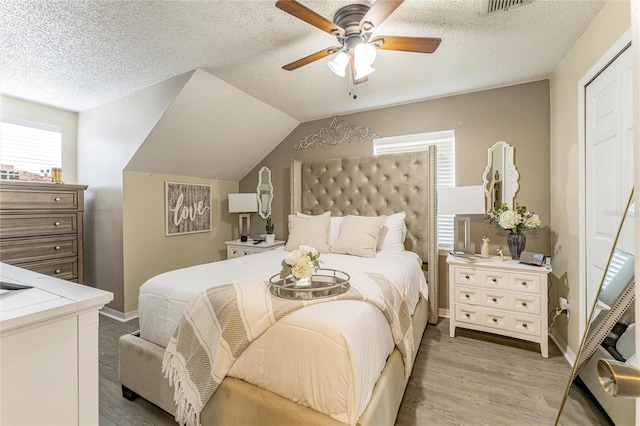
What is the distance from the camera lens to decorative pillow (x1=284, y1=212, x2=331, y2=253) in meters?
3.04

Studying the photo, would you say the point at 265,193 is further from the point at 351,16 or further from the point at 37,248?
the point at 351,16

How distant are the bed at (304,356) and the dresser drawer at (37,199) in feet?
6.96

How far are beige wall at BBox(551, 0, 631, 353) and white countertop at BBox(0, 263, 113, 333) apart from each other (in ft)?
9.91

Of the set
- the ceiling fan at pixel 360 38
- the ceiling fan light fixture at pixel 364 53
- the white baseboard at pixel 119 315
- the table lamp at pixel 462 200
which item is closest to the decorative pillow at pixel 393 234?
the table lamp at pixel 462 200

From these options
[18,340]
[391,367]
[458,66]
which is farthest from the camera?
[458,66]

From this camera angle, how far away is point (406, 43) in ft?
5.71

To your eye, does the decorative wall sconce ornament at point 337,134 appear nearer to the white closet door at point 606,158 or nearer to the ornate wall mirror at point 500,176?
the ornate wall mirror at point 500,176

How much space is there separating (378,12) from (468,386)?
2477mm

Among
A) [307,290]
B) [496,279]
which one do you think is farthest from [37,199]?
[496,279]

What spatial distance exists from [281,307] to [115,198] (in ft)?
9.88

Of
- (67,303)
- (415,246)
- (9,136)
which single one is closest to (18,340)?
(67,303)

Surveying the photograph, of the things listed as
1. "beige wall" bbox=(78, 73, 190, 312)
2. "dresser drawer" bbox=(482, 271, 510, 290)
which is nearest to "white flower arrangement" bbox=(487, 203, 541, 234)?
"dresser drawer" bbox=(482, 271, 510, 290)

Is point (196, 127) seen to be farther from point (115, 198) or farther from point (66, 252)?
point (66, 252)

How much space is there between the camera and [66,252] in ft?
10.2
